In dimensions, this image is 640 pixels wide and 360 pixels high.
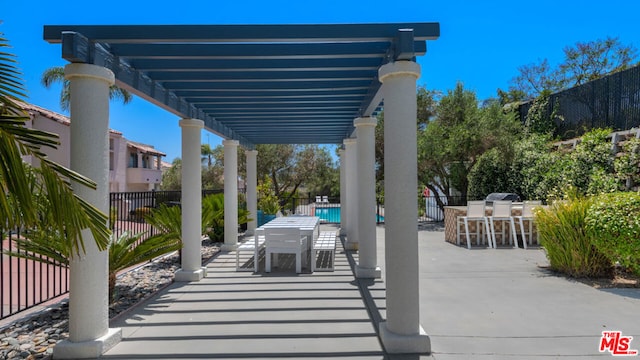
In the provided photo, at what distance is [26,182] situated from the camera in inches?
80.7

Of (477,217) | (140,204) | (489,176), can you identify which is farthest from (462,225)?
(140,204)

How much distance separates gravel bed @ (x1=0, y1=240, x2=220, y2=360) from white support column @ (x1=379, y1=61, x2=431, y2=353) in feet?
10.8

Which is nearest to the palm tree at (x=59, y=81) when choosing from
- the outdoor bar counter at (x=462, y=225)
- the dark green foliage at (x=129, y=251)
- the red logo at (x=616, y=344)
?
the dark green foliage at (x=129, y=251)

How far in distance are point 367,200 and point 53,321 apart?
449 cm

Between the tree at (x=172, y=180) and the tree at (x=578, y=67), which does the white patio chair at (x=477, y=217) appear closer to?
the tree at (x=578, y=67)

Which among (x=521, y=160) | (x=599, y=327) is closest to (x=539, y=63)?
(x=521, y=160)

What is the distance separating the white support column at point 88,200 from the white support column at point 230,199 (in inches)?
208

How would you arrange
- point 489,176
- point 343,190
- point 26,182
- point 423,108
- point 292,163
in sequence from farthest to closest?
point 292,163, point 423,108, point 489,176, point 343,190, point 26,182

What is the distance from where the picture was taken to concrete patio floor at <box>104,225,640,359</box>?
138 inches

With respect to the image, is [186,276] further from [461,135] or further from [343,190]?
[461,135]

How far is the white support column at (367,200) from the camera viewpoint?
6.14m

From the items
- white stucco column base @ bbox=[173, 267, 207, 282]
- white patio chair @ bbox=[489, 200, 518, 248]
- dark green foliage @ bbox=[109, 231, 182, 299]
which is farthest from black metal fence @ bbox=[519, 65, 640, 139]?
dark green foliage @ bbox=[109, 231, 182, 299]

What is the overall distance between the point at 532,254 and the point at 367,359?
6.58 meters

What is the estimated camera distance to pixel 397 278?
352 cm
